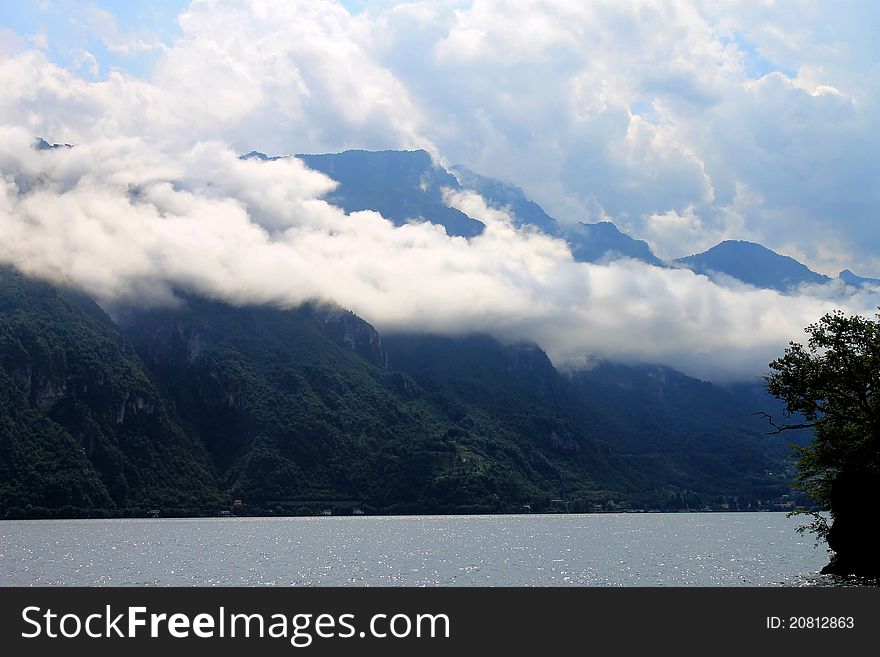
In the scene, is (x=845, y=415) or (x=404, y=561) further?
(x=404, y=561)

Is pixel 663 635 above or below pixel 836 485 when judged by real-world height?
below

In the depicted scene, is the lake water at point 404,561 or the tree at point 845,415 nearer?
the tree at point 845,415

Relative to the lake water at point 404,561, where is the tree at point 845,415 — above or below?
above

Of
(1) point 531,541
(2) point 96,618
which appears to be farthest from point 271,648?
(1) point 531,541

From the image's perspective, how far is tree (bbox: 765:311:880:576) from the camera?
221 feet

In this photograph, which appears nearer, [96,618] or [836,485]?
[96,618]

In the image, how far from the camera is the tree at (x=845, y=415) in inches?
2648

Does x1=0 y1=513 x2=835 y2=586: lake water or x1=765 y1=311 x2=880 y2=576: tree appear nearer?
x1=765 y1=311 x2=880 y2=576: tree

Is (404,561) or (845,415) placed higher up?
(845,415)

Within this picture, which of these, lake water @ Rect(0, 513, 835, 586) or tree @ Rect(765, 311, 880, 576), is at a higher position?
tree @ Rect(765, 311, 880, 576)

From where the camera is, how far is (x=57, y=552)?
144 metres

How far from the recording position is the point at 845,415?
68.4m

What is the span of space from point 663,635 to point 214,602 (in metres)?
22.1

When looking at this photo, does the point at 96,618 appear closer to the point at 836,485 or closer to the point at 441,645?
the point at 441,645
